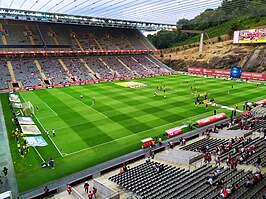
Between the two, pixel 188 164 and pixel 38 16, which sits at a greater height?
pixel 38 16

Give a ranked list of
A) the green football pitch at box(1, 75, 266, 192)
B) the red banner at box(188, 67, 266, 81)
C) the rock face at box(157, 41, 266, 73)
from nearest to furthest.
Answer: the green football pitch at box(1, 75, 266, 192) → the red banner at box(188, 67, 266, 81) → the rock face at box(157, 41, 266, 73)

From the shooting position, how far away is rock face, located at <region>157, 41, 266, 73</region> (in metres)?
68.0

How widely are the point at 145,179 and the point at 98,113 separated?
66.6 ft

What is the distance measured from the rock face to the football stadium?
344 millimetres

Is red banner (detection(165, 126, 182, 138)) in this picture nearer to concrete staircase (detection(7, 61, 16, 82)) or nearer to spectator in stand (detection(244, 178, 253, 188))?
spectator in stand (detection(244, 178, 253, 188))

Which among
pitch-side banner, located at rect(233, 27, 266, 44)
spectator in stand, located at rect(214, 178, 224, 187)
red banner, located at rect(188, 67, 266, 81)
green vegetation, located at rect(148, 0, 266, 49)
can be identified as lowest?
spectator in stand, located at rect(214, 178, 224, 187)

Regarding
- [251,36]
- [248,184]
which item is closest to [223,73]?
[251,36]

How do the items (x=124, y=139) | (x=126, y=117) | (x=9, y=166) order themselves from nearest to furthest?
(x=9, y=166), (x=124, y=139), (x=126, y=117)

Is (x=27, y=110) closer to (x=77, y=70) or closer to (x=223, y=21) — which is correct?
(x=77, y=70)


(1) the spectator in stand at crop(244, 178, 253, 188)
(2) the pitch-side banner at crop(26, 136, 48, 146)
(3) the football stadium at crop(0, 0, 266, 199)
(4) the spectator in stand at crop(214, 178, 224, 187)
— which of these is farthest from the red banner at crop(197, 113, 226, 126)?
(2) the pitch-side banner at crop(26, 136, 48, 146)

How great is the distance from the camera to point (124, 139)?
2647 cm

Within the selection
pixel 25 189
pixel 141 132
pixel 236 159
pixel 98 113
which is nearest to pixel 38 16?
pixel 98 113

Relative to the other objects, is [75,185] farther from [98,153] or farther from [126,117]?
[126,117]

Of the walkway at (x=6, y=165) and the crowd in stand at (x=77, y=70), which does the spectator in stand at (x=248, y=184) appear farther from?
the crowd in stand at (x=77, y=70)
